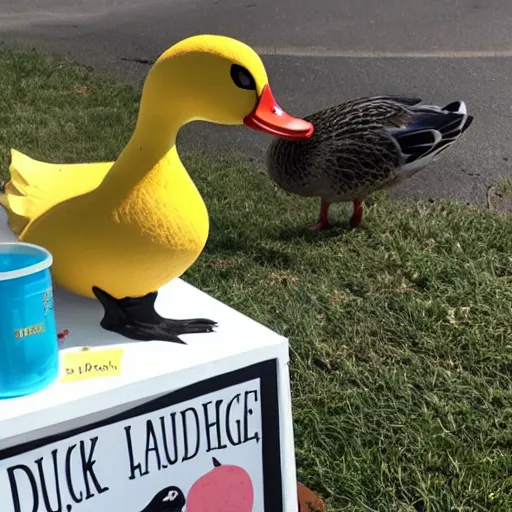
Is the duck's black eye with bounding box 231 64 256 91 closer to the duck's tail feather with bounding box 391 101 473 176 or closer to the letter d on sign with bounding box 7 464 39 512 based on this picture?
the letter d on sign with bounding box 7 464 39 512

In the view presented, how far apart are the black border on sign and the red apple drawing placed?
0.13 ft

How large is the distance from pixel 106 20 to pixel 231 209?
183 inches

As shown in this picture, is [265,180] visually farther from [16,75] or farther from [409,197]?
[16,75]

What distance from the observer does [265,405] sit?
4.08 ft

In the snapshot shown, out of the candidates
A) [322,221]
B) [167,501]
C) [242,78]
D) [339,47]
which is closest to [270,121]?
[242,78]

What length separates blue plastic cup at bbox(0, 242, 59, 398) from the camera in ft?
3.12

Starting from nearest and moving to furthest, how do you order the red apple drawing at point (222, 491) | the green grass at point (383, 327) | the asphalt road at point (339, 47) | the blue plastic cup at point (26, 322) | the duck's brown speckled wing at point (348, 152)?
the blue plastic cup at point (26, 322), the red apple drawing at point (222, 491), the green grass at point (383, 327), the duck's brown speckled wing at point (348, 152), the asphalt road at point (339, 47)

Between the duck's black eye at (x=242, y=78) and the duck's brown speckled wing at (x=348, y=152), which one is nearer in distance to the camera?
the duck's black eye at (x=242, y=78)

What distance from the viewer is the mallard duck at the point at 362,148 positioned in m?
2.54

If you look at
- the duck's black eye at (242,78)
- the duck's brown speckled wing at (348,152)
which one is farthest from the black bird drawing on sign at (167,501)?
the duck's brown speckled wing at (348,152)

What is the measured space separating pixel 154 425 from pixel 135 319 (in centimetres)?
19

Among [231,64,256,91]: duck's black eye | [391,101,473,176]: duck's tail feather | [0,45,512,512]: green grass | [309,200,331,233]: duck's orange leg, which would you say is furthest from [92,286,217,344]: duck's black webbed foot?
[309,200,331,233]: duck's orange leg

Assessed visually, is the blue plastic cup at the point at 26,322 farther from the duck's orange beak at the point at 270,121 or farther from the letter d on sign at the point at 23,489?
the duck's orange beak at the point at 270,121

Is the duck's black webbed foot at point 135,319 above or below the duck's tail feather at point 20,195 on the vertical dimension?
below
